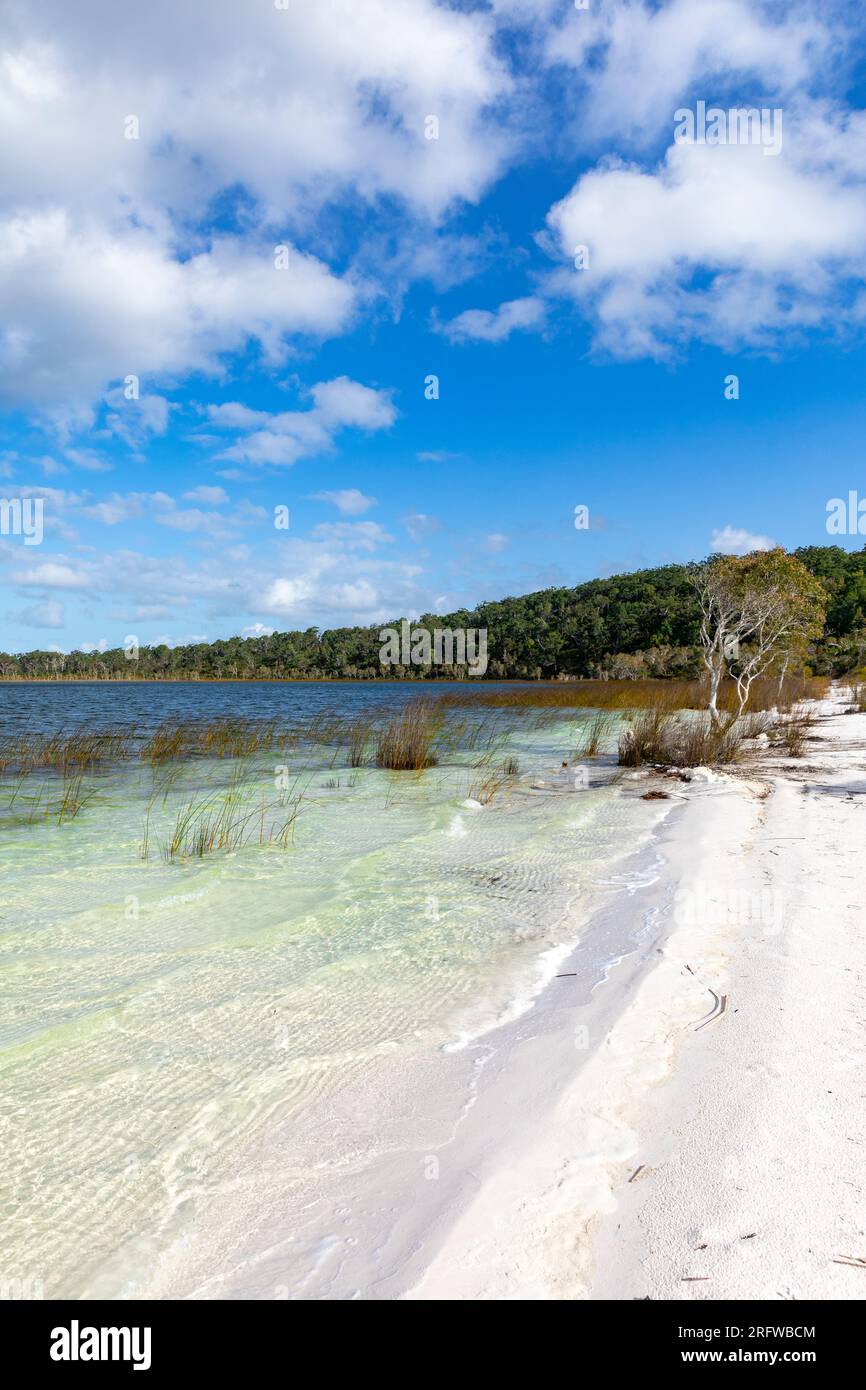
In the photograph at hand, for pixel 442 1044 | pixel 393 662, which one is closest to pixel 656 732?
pixel 442 1044

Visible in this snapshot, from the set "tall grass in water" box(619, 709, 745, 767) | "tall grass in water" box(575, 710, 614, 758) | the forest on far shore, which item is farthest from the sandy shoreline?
the forest on far shore

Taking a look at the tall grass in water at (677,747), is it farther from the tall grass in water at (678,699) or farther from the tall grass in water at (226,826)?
the tall grass in water at (678,699)

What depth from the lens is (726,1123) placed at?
2434 millimetres

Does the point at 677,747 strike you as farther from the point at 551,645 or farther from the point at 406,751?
the point at 551,645

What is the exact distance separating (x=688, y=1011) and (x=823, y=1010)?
0.60 m

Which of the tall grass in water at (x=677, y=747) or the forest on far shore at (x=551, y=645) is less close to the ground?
the forest on far shore at (x=551, y=645)

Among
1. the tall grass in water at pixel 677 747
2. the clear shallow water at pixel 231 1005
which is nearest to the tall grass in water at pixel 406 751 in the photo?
the tall grass in water at pixel 677 747

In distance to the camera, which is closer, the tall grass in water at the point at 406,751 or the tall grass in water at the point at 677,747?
the tall grass in water at the point at 677,747

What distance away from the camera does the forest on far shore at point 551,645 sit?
60.2 metres

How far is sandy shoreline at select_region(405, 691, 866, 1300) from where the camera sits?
183cm

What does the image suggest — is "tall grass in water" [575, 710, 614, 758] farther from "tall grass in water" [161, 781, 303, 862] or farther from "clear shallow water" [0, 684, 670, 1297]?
"tall grass in water" [161, 781, 303, 862]

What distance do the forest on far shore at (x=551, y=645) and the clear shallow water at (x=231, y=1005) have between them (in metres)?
27.8

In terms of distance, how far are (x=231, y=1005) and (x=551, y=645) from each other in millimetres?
96703
